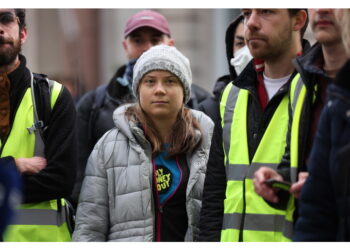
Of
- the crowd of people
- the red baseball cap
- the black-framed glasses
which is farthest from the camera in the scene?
the red baseball cap

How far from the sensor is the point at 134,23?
8.20 metres

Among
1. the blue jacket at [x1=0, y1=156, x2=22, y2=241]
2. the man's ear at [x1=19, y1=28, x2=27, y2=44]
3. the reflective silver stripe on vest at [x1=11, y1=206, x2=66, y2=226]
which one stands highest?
the man's ear at [x1=19, y1=28, x2=27, y2=44]

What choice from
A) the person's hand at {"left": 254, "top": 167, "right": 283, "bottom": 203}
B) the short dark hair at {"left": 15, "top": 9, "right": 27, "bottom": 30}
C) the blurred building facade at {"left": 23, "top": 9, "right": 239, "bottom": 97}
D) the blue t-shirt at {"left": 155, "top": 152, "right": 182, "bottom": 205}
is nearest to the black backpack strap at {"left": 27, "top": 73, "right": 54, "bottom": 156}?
the short dark hair at {"left": 15, "top": 9, "right": 27, "bottom": 30}

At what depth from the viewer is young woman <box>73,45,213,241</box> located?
6.23m

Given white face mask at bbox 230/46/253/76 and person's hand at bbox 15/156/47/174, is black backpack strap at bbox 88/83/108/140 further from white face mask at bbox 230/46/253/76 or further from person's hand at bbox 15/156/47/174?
person's hand at bbox 15/156/47/174

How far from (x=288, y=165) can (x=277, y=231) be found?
0.35 meters

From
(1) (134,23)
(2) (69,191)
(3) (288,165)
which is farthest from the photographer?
(1) (134,23)

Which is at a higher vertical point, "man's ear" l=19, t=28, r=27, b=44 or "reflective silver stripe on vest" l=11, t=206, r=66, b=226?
"man's ear" l=19, t=28, r=27, b=44

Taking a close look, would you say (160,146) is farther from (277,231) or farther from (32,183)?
(277,231)

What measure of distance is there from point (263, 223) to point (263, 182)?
44 centimetres

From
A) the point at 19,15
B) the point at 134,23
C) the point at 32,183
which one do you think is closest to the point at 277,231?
the point at 32,183

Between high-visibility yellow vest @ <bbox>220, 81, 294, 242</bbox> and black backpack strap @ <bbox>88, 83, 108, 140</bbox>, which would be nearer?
high-visibility yellow vest @ <bbox>220, 81, 294, 242</bbox>

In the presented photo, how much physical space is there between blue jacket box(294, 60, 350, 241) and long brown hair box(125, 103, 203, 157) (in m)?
1.61

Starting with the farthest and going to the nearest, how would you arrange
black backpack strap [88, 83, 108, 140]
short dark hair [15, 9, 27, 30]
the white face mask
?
black backpack strap [88, 83, 108, 140], the white face mask, short dark hair [15, 9, 27, 30]
